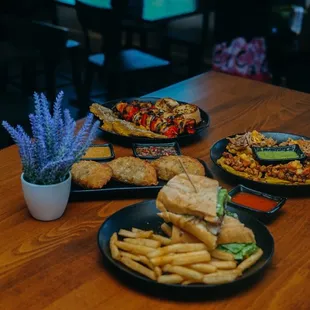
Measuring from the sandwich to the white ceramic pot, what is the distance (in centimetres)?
26

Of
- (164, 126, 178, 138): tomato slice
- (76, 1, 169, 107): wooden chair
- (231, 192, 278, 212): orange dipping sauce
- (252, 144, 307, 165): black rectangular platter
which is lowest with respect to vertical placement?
(76, 1, 169, 107): wooden chair

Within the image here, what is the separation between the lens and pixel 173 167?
161cm

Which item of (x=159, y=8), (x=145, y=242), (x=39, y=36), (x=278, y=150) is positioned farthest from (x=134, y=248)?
(x=159, y=8)

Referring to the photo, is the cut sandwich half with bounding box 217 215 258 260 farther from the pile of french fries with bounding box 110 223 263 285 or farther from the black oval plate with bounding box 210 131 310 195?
the black oval plate with bounding box 210 131 310 195

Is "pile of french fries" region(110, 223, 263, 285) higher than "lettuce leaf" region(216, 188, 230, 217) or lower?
lower

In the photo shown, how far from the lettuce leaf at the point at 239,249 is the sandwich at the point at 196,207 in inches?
1.6

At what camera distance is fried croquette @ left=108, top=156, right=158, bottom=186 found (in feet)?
5.12

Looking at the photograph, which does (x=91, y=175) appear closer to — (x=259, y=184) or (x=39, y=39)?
(x=259, y=184)

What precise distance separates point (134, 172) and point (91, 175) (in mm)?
122

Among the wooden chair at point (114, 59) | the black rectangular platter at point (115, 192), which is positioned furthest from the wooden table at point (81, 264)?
the wooden chair at point (114, 59)

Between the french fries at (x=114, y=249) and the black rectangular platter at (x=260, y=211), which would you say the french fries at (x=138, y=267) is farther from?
the black rectangular platter at (x=260, y=211)

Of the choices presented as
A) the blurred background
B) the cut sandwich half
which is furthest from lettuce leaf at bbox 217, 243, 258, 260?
the blurred background

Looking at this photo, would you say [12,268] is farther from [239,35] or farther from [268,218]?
[239,35]

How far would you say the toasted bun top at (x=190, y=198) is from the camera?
1.19 m
